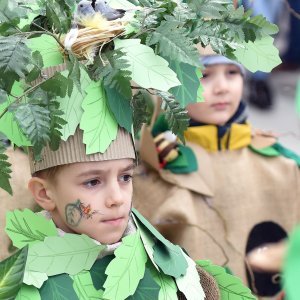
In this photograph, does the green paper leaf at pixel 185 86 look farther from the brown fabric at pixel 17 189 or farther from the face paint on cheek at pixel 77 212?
the brown fabric at pixel 17 189

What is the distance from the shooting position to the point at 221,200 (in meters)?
2.14

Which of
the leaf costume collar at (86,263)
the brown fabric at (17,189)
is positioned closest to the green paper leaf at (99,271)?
the leaf costume collar at (86,263)

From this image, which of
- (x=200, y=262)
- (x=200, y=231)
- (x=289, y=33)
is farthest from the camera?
(x=289, y=33)

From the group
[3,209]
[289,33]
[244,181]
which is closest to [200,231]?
[244,181]

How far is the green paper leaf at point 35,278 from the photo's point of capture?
1.23m

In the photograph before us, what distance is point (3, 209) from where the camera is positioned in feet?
6.10

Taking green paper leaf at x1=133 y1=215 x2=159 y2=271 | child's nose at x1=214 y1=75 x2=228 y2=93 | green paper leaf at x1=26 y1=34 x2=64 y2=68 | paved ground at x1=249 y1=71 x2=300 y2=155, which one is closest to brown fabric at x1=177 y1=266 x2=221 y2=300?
green paper leaf at x1=133 y1=215 x2=159 y2=271

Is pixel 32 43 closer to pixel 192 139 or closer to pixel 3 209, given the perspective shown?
pixel 3 209

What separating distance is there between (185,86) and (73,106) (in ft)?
0.64

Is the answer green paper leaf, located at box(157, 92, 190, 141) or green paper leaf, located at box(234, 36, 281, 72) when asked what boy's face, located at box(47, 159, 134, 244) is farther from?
green paper leaf, located at box(234, 36, 281, 72)

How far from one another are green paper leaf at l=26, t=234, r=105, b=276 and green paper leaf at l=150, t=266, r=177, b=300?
0.35 feet

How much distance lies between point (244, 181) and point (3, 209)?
2.28 feet

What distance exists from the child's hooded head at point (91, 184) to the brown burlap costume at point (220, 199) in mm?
765

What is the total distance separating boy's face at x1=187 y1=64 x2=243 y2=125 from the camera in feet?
6.79
